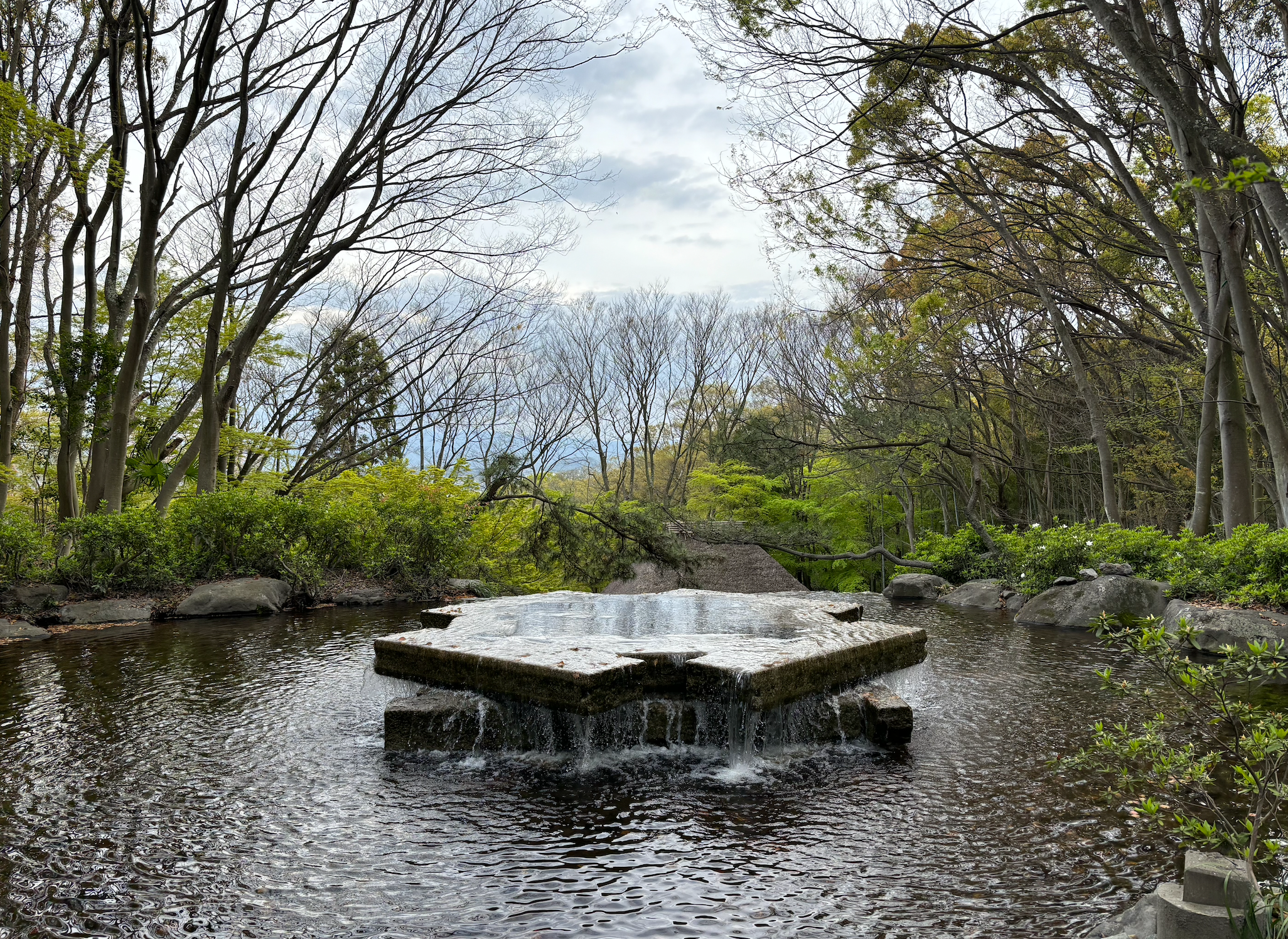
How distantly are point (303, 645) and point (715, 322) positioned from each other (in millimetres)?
25312

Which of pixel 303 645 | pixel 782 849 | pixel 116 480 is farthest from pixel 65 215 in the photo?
pixel 782 849

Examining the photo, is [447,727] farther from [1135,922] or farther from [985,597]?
[985,597]

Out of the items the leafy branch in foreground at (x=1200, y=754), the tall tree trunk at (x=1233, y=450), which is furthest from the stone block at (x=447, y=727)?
the tall tree trunk at (x=1233, y=450)

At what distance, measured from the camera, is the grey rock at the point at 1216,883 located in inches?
83.5

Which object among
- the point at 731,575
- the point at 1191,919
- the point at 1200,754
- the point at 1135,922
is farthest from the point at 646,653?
the point at 731,575

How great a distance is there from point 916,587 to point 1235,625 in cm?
722

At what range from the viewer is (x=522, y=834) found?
11.7ft

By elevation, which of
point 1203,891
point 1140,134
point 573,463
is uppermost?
point 1140,134

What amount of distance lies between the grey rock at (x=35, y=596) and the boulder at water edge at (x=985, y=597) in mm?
13580

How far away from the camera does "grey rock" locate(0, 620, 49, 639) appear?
8.48 m

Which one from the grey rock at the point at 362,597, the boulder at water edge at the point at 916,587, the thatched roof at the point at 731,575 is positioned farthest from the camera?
the thatched roof at the point at 731,575

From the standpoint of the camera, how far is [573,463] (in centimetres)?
3072

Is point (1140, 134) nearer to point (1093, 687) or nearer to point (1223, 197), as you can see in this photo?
point (1223, 197)

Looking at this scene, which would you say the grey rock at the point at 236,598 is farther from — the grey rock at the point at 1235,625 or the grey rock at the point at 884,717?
the grey rock at the point at 1235,625
